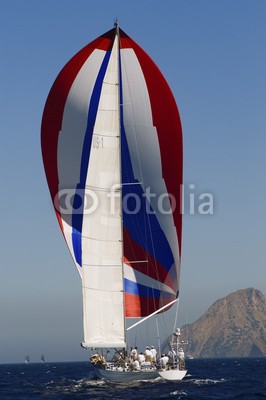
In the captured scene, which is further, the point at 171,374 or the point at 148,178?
the point at 148,178

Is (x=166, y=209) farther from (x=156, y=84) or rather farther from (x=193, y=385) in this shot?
(x=193, y=385)

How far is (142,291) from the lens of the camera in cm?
3344

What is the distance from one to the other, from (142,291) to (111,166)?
5809 mm

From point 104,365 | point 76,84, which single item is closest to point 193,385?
point 104,365

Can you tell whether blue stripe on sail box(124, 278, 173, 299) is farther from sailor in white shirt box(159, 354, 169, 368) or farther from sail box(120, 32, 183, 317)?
sailor in white shirt box(159, 354, 169, 368)

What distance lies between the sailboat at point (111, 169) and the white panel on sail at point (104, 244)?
0.14 ft

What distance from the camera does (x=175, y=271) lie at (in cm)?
3338

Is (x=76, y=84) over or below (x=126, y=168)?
over

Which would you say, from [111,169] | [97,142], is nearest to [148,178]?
[111,169]

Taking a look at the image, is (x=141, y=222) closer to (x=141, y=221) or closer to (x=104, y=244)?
(x=141, y=221)

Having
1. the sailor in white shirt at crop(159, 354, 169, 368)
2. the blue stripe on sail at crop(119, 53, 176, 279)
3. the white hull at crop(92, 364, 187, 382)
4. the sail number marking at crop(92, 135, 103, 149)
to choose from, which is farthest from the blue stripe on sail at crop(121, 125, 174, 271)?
the white hull at crop(92, 364, 187, 382)

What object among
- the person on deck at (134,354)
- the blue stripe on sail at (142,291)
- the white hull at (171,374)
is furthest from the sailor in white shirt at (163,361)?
the blue stripe on sail at (142,291)

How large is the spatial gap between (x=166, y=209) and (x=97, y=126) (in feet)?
15.6

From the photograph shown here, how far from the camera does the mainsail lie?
106 ft
